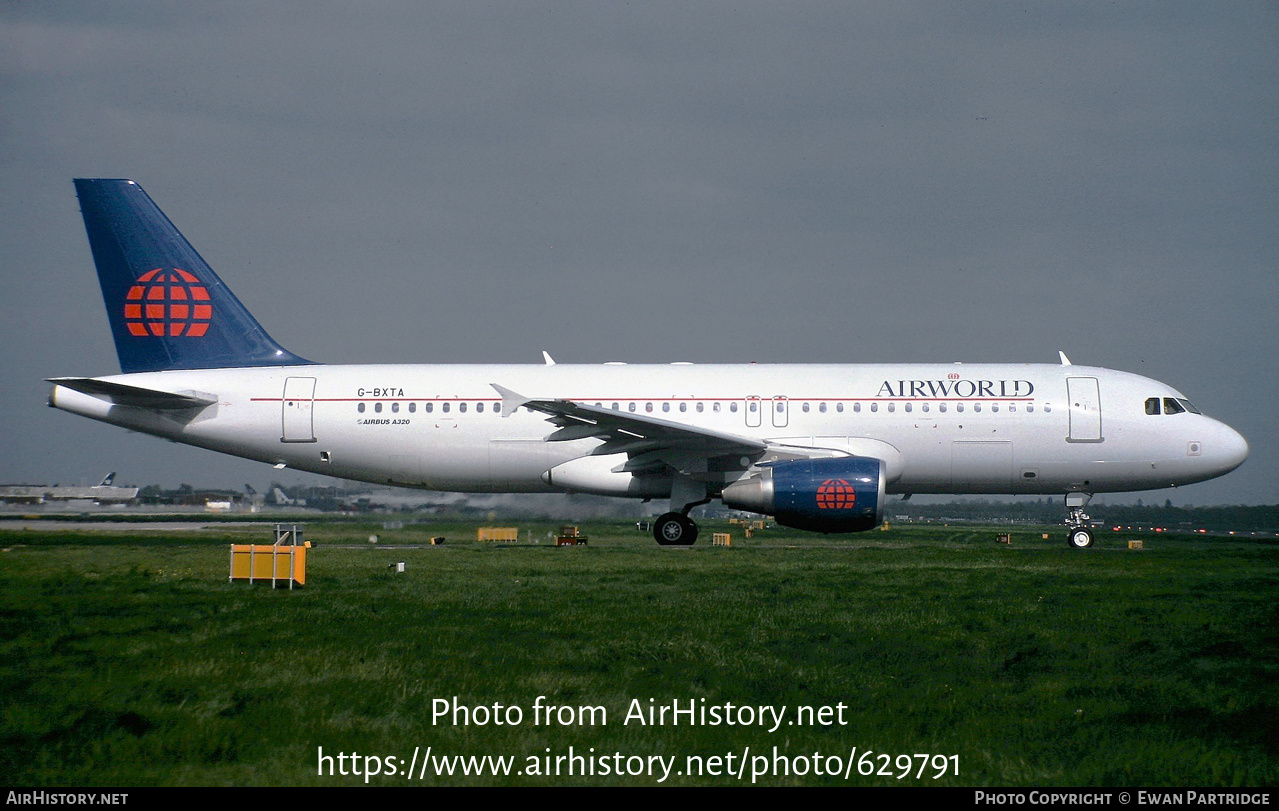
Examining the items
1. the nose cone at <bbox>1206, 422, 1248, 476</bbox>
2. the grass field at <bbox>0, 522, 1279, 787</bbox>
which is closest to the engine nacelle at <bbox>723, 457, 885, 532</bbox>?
the grass field at <bbox>0, 522, 1279, 787</bbox>

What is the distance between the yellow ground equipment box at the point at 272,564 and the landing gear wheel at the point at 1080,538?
1543 centimetres

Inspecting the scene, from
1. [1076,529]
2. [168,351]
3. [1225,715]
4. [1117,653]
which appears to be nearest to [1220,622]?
[1117,653]

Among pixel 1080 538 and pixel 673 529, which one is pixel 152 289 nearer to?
pixel 673 529

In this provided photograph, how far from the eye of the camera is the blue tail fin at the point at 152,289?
2181 cm

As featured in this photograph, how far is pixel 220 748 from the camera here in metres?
5.27

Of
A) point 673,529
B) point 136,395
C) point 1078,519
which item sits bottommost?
point 673,529

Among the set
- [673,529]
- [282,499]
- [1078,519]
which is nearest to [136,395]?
[673,529]

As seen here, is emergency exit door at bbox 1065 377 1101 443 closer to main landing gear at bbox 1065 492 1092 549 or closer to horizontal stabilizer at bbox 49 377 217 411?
main landing gear at bbox 1065 492 1092 549

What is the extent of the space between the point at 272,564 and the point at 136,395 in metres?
9.37

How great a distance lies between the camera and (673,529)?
20766 mm

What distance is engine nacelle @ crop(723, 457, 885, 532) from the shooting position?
18.2 m

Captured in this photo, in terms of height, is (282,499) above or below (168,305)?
below

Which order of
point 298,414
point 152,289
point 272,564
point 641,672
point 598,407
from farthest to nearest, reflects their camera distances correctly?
point 152,289, point 298,414, point 598,407, point 272,564, point 641,672

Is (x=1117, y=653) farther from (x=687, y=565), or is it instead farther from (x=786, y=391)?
(x=786, y=391)
